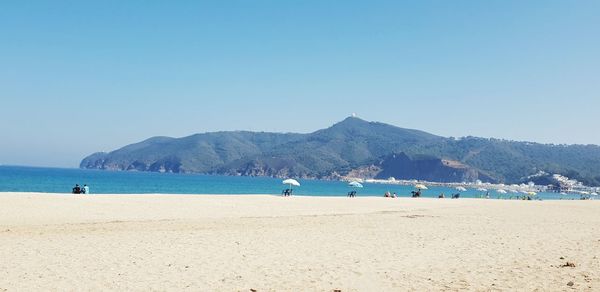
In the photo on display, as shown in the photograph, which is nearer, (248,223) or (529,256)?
(529,256)

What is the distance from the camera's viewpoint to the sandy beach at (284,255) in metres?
9.85

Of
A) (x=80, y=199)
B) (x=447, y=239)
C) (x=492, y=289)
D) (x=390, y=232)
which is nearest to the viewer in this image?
(x=492, y=289)

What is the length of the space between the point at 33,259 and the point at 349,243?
8596 mm

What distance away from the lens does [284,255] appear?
518 inches

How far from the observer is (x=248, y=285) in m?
9.66

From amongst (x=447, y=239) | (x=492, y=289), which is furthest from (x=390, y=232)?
(x=492, y=289)

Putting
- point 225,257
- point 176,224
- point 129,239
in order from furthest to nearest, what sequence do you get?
point 176,224, point 129,239, point 225,257

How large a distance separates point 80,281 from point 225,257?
3803 mm

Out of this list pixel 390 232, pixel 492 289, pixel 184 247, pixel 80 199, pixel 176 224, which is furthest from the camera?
pixel 80 199

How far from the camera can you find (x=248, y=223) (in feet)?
71.5

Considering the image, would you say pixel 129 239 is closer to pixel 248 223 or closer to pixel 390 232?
pixel 248 223

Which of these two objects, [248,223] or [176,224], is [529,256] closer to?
[248,223]

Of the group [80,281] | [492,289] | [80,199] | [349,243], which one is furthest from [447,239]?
[80,199]

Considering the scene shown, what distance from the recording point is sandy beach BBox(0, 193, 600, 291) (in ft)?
32.3
